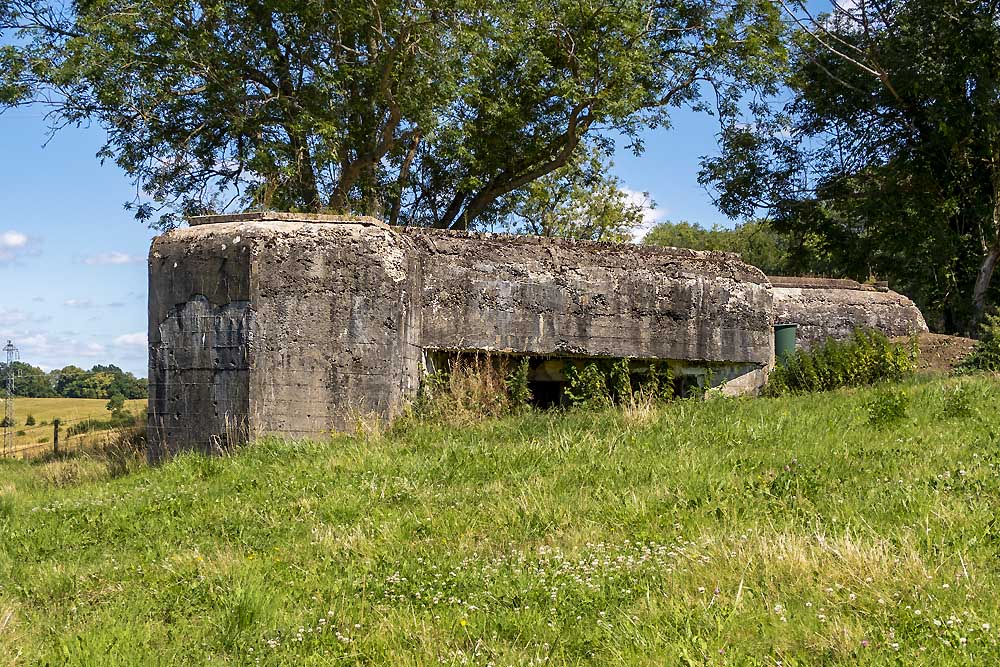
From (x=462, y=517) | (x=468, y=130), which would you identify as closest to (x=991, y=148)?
(x=468, y=130)

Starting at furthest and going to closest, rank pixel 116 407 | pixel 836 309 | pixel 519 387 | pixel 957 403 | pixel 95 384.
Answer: pixel 95 384 → pixel 116 407 → pixel 836 309 → pixel 519 387 → pixel 957 403

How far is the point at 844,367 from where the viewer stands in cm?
1052

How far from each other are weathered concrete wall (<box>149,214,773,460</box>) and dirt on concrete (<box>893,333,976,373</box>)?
16.5ft

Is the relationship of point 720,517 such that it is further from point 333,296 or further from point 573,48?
point 573,48

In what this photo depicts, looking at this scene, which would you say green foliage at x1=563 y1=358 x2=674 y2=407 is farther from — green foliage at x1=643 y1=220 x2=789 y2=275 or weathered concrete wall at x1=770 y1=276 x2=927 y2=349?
green foliage at x1=643 y1=220 x2=789 y2=275

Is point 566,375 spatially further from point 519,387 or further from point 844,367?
point 844,367

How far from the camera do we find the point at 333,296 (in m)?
8.84

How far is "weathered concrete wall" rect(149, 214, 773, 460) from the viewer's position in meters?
8.67

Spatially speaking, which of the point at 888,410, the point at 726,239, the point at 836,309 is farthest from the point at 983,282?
the point at 726,239

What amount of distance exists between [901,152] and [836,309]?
7.77m

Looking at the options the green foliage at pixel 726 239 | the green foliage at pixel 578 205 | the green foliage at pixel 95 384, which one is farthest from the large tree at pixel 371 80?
the green foliage at pixel 95 384

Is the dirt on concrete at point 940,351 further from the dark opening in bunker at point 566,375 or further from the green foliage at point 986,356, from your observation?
the dark opening in bunker at point 566,375

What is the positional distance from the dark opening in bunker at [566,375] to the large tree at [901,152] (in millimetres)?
10269

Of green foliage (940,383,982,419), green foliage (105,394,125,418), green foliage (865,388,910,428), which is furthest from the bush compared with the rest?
green foliage (105,394,125,418)
